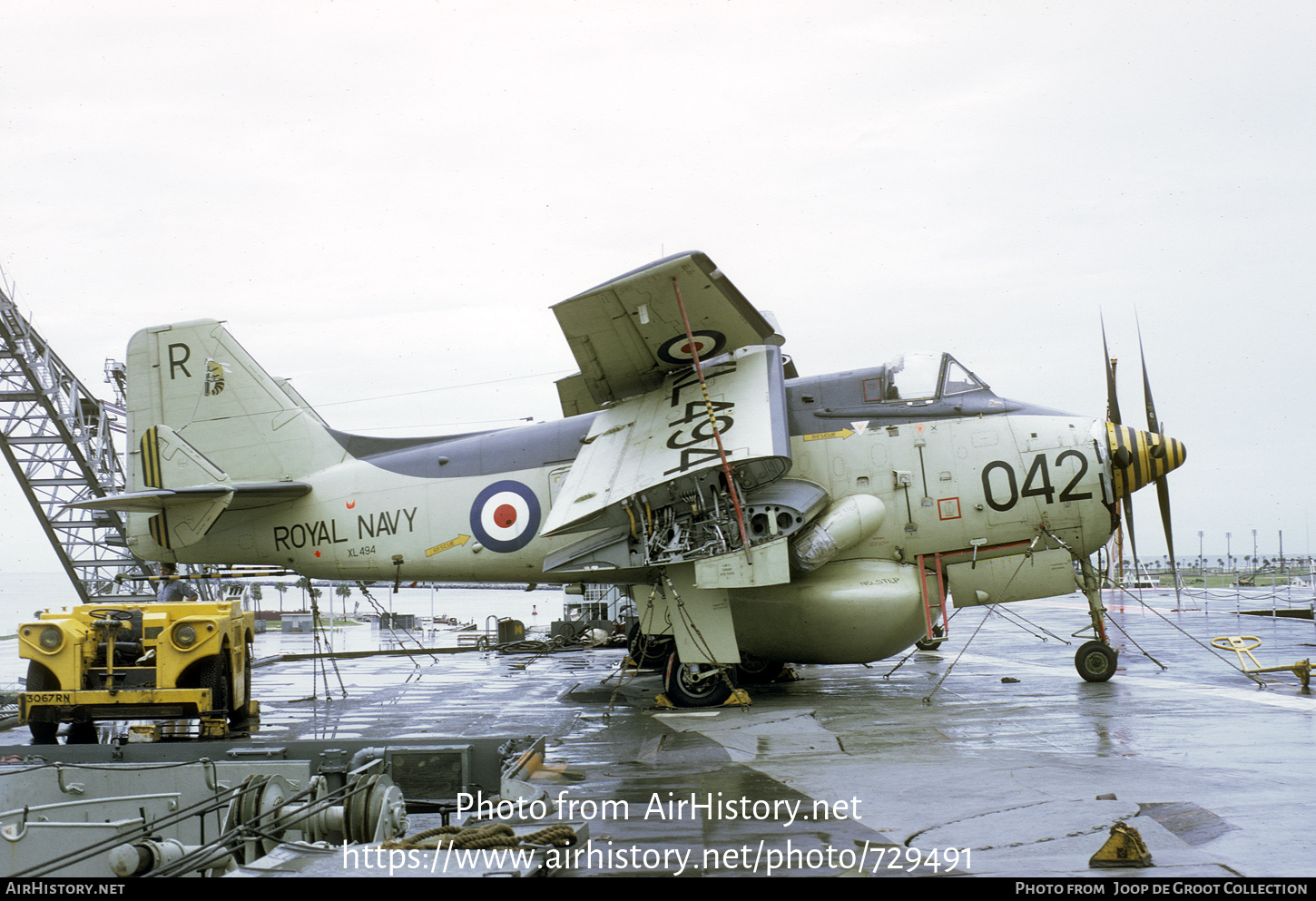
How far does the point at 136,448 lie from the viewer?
16531mm

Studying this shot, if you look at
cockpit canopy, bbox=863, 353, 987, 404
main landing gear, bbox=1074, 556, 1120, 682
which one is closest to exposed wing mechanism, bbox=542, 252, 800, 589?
cockpit canopy, bbox=863, 353, 987, 404

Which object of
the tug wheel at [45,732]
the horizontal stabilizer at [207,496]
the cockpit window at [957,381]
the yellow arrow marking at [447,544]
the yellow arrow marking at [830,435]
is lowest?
the tug wheel at [45,732]

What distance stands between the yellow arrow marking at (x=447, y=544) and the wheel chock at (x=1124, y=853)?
1143cm

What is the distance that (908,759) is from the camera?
8.56m

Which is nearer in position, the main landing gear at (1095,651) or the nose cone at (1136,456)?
the nose cone at (1136,456)

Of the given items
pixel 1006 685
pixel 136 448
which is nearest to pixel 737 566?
pixel 1006 685

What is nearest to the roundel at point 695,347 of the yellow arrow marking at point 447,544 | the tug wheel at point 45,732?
the yellow arrow marking at point 447,544

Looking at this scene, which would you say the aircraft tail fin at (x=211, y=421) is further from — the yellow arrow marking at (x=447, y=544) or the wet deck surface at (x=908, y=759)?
the wet deck surface at (x=908, y=759)

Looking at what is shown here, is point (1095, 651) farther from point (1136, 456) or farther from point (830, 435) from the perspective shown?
point (830, 435)

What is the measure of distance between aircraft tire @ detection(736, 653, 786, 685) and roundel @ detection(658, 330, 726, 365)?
4846mm

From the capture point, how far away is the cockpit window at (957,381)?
13477 millimetres

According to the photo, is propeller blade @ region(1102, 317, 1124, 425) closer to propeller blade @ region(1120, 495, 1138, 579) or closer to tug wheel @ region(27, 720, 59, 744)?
propeller blade @ region(1120, 495, 1138, 579)

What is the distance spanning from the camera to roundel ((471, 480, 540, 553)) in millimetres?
14648

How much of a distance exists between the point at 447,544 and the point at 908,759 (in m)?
8.68
